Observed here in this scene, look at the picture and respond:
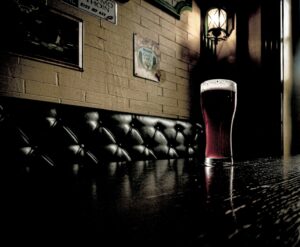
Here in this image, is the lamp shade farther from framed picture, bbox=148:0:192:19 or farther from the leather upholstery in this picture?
the leather upholstery

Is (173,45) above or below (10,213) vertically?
above

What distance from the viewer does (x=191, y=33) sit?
2871mm

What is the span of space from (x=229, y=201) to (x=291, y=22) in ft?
14.3

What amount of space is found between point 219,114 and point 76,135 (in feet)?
2.83

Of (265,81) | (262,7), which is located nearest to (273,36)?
(262,7)

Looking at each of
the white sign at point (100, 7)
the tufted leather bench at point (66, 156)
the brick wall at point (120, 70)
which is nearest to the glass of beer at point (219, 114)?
the tufted leather bench at point (66, 156)

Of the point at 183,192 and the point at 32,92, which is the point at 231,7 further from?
the point at 183,192

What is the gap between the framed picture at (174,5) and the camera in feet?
8.10

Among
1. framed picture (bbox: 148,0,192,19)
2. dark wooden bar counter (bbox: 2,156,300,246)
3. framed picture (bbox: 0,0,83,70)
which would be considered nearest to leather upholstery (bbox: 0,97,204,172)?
framed picture (bbox: 0,0,83,70)

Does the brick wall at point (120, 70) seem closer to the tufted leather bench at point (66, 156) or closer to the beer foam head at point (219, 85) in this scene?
the tufted leather bench at point (66, 156)

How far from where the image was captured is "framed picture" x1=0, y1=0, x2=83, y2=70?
1.52 metres

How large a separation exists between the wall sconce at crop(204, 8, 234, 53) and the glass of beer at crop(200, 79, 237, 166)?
1982mm

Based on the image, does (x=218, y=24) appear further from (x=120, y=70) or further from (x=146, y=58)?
(x=120, y=70)

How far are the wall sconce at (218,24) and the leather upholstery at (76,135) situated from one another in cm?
125
